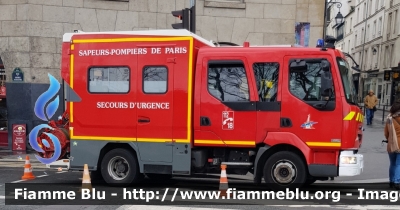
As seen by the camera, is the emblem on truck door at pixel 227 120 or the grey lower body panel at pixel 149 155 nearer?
the emblem on truck door at pixel 227 120

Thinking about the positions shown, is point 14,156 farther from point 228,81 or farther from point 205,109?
point 228,81

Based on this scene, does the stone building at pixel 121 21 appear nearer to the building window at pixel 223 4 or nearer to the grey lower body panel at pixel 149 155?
the building window at pixel 223 4

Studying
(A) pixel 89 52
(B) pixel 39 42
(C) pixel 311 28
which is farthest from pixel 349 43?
(A) pixel 89 52

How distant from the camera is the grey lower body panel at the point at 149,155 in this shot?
753 cm

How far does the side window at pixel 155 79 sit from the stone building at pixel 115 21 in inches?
290

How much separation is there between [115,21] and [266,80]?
8788 mm

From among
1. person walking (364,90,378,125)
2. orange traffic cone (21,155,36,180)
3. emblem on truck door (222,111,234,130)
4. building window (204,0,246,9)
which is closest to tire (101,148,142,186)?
emblem on truck door (222,111,234,130)

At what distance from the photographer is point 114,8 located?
47.4ft

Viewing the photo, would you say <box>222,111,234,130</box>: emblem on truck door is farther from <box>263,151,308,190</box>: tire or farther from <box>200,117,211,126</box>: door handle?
<box>263,151,308,190</box>: tire

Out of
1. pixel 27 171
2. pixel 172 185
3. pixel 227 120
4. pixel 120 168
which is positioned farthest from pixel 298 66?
pixel 27 171

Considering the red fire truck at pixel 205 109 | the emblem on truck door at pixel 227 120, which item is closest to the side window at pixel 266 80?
the red fire truck at pixel 205 109

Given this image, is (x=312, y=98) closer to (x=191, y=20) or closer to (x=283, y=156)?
(x=283, y=156)

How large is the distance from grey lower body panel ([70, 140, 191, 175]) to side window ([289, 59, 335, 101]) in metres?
2.30

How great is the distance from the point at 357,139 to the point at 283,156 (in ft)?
4.59
